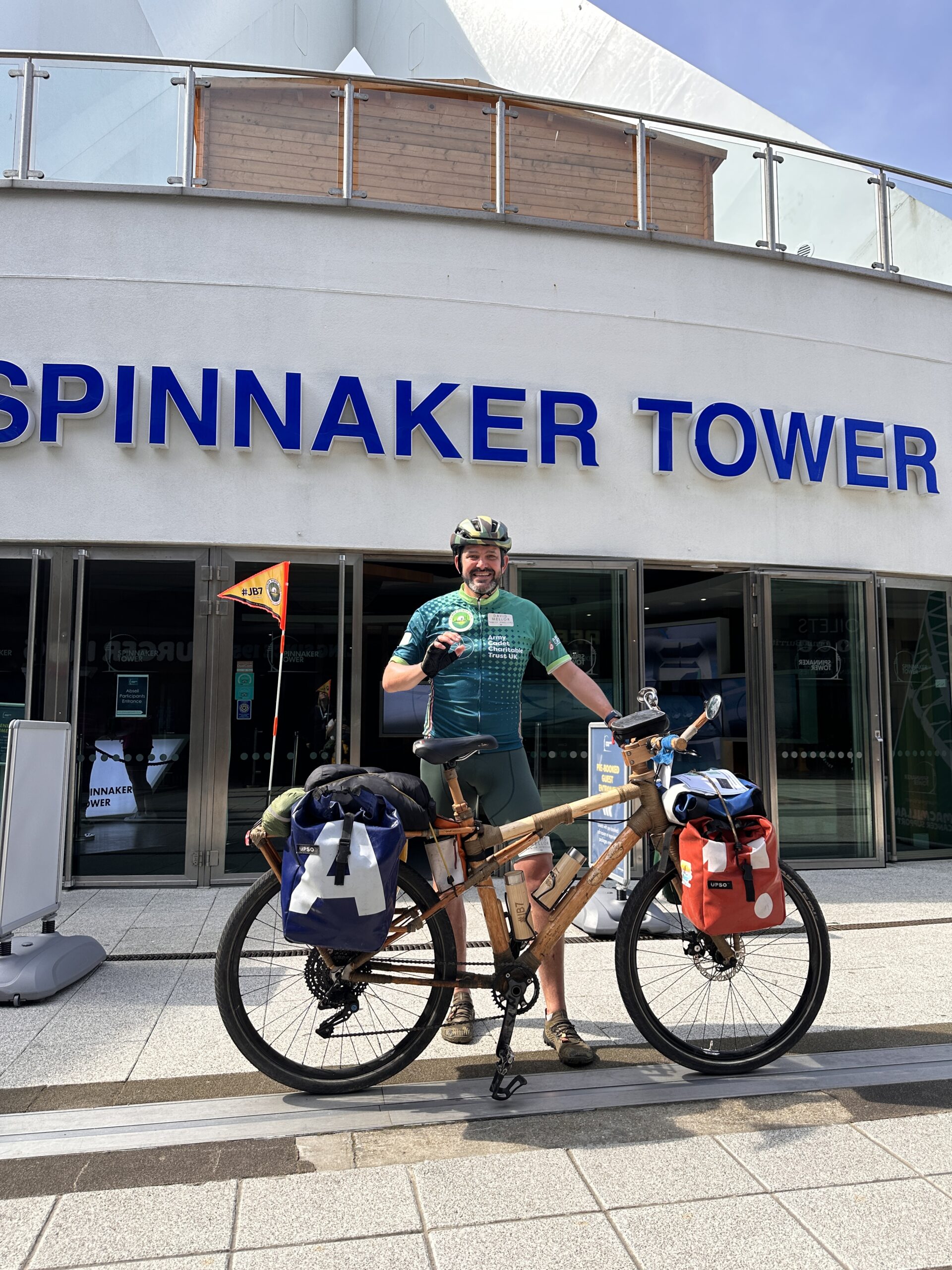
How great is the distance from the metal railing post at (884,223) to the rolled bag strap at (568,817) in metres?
6.93

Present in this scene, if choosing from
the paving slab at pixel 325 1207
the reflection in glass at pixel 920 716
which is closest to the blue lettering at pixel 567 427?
the reflection in glass at pixel 920 716

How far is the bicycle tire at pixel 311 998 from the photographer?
2789 mm

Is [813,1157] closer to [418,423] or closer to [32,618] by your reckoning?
[418,423]

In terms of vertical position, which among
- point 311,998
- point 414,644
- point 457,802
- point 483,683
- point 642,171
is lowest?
point 311,998

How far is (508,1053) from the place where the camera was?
2.85 m

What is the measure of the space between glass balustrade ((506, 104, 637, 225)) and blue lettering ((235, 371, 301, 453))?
2387 mm

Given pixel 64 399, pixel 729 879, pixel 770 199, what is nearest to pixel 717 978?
pixel 729 879

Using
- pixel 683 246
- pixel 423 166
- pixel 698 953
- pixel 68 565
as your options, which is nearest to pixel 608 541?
pixel 683 246

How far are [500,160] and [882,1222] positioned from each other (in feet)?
24.1

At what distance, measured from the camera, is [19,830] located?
13.5ft

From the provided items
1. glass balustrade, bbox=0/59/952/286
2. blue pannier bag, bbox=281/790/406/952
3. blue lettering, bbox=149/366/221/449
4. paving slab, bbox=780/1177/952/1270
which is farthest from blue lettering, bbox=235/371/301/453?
paving slab, bbox=780/1177/952/1270

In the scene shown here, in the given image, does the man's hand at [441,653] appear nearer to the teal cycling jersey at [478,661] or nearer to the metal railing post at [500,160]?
the teal cycling jersey at [478,661]

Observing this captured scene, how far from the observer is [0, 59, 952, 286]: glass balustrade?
275 inches

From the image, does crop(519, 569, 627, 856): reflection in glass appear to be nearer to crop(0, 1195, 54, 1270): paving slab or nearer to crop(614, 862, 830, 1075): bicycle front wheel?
crop(614, 862, 830, 1075): bicycle front wheel
